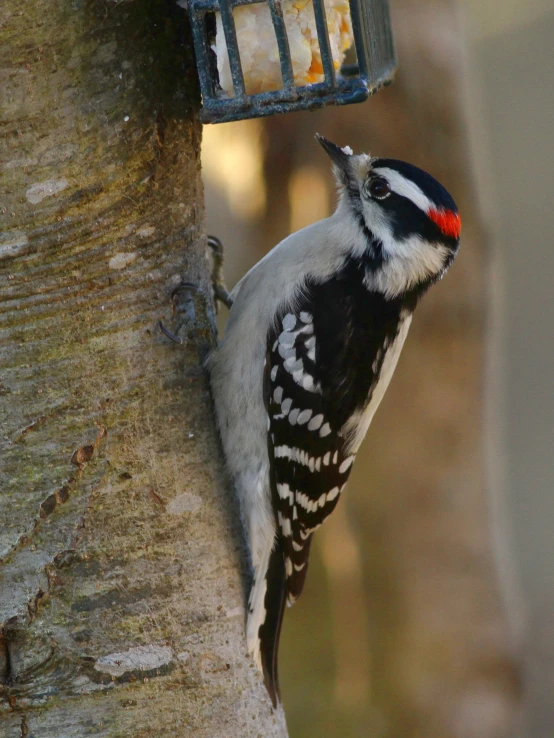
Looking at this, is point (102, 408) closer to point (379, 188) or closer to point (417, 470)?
point (379, 188)

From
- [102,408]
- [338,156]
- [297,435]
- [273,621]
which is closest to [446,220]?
[338,156]

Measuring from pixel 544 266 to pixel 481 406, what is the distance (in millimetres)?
8055

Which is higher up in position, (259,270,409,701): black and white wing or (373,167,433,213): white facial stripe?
(373,167,433,213): white facial stripe

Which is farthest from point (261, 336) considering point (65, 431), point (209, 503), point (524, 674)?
point (524, 674)

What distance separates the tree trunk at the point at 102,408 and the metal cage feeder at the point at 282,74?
16 cm

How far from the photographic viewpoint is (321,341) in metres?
3.13

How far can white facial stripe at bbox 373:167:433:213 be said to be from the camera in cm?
300

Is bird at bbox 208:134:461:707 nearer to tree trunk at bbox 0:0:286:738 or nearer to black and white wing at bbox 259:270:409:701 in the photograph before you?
black and white wing at bbox 259:270:409:701

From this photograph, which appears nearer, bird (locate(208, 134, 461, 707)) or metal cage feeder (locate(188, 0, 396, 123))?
metal cage feeder (locate(188, 0, 396, 123))

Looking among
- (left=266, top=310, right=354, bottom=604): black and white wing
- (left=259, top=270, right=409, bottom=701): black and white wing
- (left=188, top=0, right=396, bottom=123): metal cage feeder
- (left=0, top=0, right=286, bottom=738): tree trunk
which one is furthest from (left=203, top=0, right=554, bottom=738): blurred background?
(left=0, top=0, right=286, bottom=738): tree trunk

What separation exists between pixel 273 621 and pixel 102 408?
40.3 inches

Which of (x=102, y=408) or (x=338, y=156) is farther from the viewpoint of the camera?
(x=338, y=156)

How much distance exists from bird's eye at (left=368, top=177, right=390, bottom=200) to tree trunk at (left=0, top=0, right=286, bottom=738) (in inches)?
30.2

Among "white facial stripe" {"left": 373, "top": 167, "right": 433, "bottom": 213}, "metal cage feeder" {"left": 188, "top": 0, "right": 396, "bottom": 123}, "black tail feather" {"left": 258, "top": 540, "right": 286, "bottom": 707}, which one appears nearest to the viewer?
"metal cage feeder" {"left": 188, "top": 0, "right": 396, "bottom": 123}
